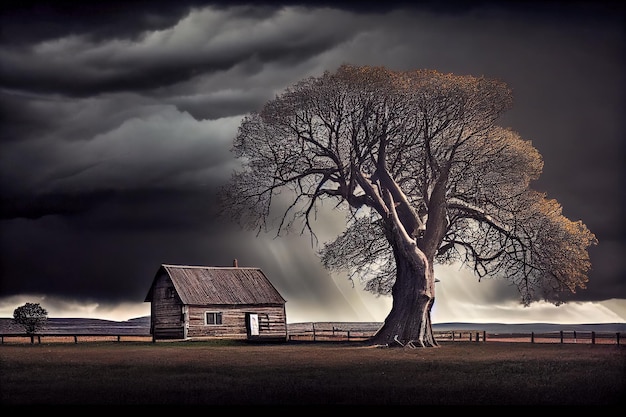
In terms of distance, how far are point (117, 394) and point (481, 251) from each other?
27990mm

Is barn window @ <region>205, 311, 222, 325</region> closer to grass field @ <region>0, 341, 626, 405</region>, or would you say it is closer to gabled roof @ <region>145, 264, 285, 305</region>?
gabled roof @ <region>145, 264, 285, 305</region>

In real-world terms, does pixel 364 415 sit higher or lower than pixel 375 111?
lower

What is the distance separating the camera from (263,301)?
56.8 meters

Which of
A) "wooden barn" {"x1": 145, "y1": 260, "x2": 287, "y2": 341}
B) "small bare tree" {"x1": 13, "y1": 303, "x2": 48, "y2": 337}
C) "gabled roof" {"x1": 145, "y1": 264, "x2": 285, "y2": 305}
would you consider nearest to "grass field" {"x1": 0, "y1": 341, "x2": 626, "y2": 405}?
"wooden barn" {"x1": 145, "y1": 260, "x2": 287, "y2": 341}

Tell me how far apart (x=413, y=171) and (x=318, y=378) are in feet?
72.7

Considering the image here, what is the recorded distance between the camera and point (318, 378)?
Answer: 26.0 metres

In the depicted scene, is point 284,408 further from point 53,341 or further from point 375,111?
point 53,341

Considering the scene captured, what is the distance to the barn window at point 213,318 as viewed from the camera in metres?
54.8

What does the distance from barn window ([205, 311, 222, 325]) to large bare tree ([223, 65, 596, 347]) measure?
510 inches

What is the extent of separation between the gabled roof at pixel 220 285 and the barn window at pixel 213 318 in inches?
32.6

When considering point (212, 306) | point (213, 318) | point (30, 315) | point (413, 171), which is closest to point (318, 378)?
point (413, 171)

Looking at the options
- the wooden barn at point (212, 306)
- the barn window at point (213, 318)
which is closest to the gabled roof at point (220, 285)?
the wooden barn at point (212, 306)

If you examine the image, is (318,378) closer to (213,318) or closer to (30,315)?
(213,318)

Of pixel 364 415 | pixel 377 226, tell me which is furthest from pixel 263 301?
pixel 364 415
